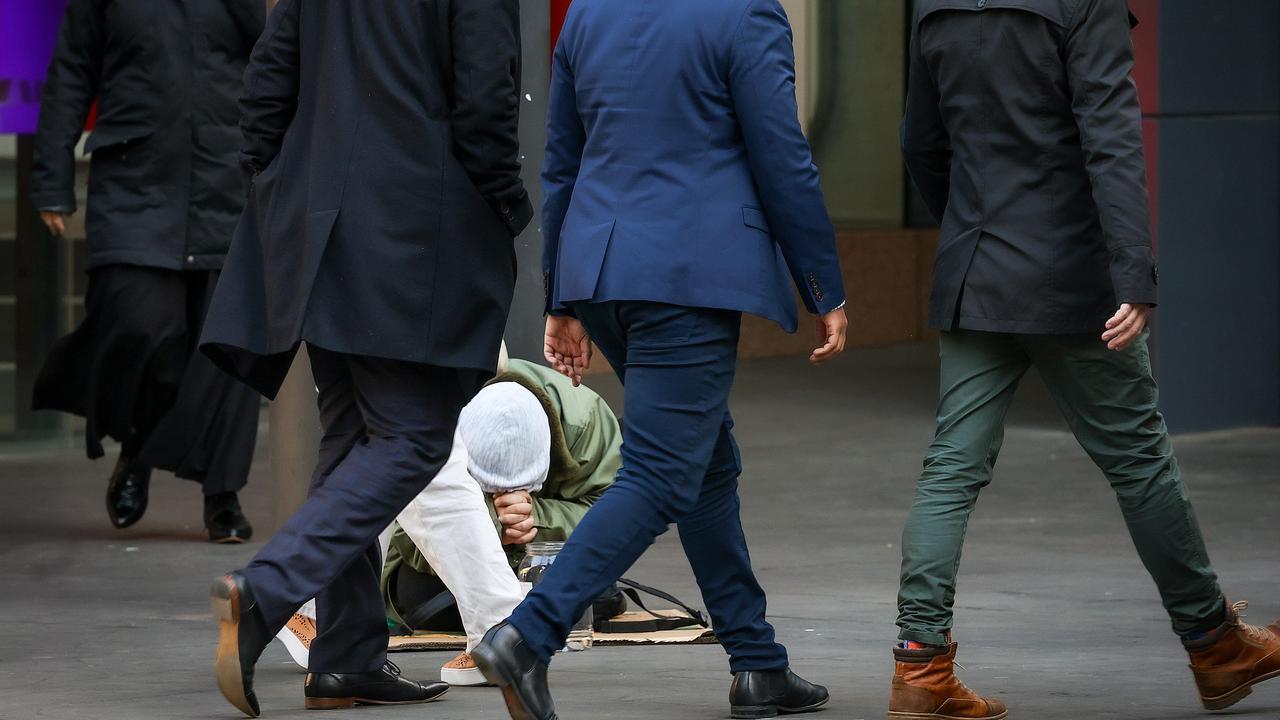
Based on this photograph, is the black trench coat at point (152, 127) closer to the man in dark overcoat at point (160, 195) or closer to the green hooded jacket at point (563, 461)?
the man in dark overcoat at point (160, 195)

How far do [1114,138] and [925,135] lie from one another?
528 millimetres

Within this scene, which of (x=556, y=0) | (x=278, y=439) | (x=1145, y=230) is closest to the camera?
(x=1145, y=230)

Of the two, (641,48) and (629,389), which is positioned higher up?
(641,48)

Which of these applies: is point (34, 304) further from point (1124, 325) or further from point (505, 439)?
point (1124, 325)

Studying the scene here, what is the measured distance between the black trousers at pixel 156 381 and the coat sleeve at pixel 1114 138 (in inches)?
158

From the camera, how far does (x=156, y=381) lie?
8055mm

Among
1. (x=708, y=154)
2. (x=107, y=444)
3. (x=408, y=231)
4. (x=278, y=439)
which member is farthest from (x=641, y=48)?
(x=107, y=444)

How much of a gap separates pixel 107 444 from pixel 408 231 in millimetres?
6565

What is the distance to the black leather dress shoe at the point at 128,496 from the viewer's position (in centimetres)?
809

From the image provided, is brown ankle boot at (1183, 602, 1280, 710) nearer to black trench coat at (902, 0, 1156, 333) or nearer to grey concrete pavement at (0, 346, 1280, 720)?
grey concrete pavement at (0, 346, 1280, 720)

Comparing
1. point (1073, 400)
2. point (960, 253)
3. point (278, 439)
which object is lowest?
point (278, 439)

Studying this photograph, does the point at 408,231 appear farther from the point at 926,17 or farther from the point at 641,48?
the point at 926,17

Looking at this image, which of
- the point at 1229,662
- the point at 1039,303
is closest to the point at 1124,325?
the point at 1039,303

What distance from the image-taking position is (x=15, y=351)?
438 inches
